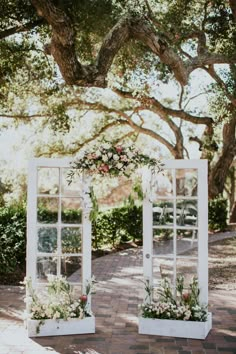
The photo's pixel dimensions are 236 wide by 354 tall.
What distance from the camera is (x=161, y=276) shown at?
5816 mm

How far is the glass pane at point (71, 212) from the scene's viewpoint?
19.0 feet

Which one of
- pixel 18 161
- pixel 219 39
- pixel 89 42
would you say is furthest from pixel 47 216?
pixel 18 161

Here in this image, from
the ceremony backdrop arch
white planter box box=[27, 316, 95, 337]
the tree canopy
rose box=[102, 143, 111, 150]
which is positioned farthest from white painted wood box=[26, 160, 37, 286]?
the tree canopy

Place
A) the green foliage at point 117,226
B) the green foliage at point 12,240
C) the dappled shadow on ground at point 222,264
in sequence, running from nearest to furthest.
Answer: the dappled shadow on ground at point 222,264 → the green foliage at point 12,240 → the green foliage at point 117,226

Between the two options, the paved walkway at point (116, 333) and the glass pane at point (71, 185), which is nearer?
the paved walkway at point (116, 333)

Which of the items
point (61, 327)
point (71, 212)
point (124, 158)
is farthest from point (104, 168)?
point (61, 327)

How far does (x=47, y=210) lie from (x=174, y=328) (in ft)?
6.83

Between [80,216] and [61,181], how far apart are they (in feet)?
1.60

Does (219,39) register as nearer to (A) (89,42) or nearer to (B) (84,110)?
(A) (89,42)

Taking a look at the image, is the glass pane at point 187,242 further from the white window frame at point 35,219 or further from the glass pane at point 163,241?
the white window frame at point 35,219

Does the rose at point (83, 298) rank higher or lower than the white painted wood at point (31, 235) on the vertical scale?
lower

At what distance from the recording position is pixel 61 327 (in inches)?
220

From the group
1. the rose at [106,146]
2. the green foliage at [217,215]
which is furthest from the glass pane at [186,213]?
the green foliage at [217,215]

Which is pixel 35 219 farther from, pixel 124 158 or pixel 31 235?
pixel 124 158
